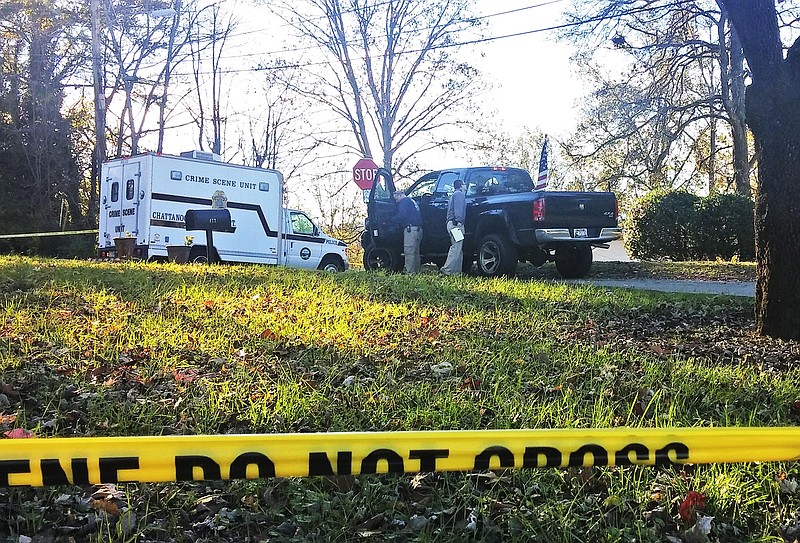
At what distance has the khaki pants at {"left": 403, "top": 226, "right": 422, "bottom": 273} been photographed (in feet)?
40.6

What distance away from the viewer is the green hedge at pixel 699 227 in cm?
1773

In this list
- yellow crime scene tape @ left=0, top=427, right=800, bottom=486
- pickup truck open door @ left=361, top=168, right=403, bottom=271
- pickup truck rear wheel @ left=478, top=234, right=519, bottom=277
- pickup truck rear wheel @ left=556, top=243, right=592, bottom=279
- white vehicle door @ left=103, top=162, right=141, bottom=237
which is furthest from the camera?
white vehicle door @ left=103, top=162, right=141, bottom=237

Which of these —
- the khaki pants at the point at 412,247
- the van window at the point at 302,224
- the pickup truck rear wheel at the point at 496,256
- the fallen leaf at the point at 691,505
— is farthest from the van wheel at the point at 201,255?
the fallen leaf at the point at 691,505

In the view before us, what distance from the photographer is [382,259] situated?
14.1 meters

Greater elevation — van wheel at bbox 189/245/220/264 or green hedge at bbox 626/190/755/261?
green hedge at bbox 626/190/755/261

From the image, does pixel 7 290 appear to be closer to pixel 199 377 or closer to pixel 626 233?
pixel 199 377

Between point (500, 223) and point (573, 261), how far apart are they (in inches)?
73.9

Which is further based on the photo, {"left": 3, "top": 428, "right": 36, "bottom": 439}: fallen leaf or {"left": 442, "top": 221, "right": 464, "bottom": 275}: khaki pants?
{"left": 442, "top": 221, "right": 464, "bottom": 275}: khaki pants

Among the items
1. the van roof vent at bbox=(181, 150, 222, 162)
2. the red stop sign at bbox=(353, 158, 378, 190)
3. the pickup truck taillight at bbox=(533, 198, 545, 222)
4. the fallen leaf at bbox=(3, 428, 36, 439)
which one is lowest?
the fallen leaf at bbox=(3, 428, 36, 439)

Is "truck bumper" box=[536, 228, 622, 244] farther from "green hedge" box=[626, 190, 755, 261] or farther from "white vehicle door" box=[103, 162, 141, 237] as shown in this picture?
"white vehicle door" box=[103, 162, 141, 237]

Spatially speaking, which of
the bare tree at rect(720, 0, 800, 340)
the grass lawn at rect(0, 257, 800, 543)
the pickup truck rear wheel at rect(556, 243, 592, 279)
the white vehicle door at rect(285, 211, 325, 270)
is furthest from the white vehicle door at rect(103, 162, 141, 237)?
the bare tree at rect(720, 0, 800, 340)

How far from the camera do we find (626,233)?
64.8 feet

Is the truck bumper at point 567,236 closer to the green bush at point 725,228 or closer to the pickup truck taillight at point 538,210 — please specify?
the pickup truck taillight at point 538,210

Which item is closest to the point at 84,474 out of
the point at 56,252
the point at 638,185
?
the point at 56,252
